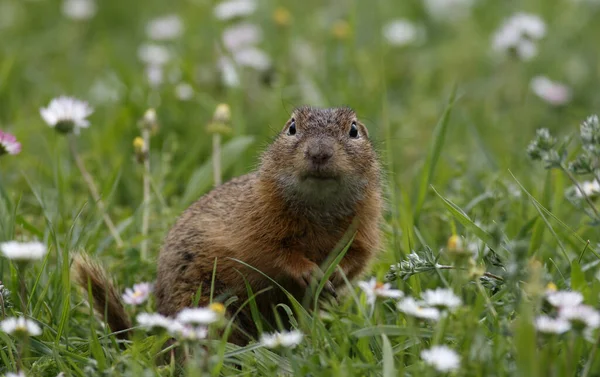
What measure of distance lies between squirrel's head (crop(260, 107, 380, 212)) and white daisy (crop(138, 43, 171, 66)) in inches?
138

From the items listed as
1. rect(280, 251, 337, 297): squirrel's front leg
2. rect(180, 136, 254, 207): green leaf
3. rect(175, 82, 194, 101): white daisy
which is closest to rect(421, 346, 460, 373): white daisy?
rect(280, 251, 337, 297): squirrel's front leg

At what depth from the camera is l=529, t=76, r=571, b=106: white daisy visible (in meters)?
8.13

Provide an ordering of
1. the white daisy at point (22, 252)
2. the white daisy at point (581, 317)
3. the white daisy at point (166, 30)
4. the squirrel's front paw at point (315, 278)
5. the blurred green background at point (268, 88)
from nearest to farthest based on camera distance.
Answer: the white daisy at point (581, 317)
the white daisy at point (22, 252)
the squirrel's front paw at point (315, 278)
the blurred green background at point (268, 88)
the white daisy at point (166, 30)

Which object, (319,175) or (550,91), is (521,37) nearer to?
(550,91)

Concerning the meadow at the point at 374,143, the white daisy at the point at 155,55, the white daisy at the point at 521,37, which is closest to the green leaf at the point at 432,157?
the meadow at the point at 374,143

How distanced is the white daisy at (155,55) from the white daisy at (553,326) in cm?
569

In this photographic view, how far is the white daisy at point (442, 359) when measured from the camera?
3.26 m

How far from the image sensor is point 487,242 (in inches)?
175

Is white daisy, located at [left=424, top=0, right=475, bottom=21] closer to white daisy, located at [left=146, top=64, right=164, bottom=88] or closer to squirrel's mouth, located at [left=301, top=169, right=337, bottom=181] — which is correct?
white daisy, located at [left=146, top=64, right=164, bottom=88]

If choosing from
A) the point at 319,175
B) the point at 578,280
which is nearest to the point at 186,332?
the point at 319,175

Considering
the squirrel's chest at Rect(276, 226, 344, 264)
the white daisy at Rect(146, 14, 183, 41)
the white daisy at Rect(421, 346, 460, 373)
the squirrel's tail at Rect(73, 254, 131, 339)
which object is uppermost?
the white daisy at Rect(146, 14, 183, 41)

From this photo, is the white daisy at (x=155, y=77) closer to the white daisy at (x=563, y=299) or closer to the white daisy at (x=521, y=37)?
the white daisy at (x=521, y=37)

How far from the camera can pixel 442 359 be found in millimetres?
3285

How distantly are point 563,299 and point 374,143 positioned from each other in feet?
7.47
